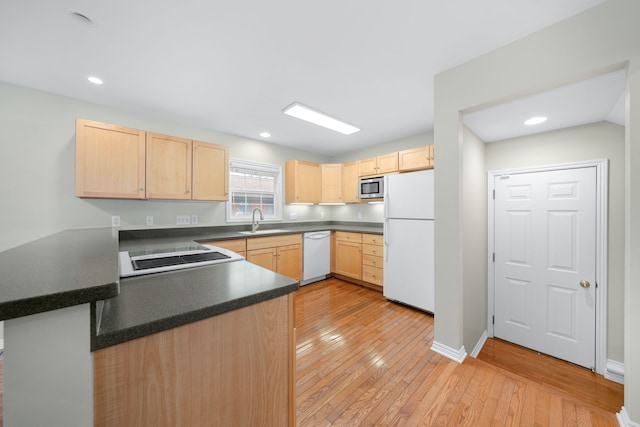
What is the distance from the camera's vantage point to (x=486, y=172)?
113 inches

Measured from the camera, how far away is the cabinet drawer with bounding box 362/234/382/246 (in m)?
3.54

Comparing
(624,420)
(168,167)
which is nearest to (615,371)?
(624,420)

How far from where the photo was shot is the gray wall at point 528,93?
4.13 feet

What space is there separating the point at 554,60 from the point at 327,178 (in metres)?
3.36

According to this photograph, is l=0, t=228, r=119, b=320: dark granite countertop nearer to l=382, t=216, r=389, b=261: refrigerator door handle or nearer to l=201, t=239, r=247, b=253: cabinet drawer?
l=201, t=239, r=247, b=253: cabinet drawer

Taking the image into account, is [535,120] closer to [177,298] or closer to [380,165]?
[380,165]

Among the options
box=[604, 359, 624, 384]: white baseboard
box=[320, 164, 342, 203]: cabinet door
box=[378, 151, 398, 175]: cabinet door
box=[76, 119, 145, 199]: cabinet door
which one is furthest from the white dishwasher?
box=[604, 359, 624, 384]: white baseboard

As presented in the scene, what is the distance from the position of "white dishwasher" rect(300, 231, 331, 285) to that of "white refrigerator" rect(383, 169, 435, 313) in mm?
1247

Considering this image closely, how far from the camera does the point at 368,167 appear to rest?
13.2ft

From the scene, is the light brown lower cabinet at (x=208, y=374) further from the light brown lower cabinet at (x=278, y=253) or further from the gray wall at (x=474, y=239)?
the light brown lower cabinet at (x=278, y=253)

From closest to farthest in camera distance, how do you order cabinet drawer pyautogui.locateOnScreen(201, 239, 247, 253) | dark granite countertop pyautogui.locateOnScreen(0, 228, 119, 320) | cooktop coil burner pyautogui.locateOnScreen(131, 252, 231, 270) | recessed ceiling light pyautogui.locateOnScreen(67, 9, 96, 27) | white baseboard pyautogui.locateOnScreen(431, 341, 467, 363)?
dark granite countertop pyautogui.locateOnScreen(0, 228, 119, 320), cooktop coil burner pyautogui.locateOnScreen(131, 252, 231, 270), recessed ceiling light pyautogui.locateOnScreen(67, 9, 96, 27), white baseboard pyautogui.locateOnScreen(431, 341, 467, 363), cabinet drawer pyautogui.locateOnScreen(201, 239, 247, 253)

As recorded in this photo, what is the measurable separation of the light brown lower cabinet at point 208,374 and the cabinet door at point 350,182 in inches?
136

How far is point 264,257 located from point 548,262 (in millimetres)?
3446

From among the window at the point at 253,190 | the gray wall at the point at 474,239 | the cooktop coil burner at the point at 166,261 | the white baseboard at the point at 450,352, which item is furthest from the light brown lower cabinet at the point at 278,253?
the gray wall at the point at 474,239
